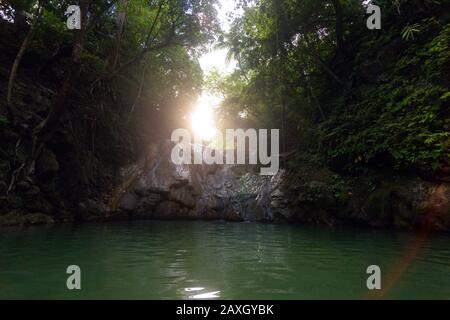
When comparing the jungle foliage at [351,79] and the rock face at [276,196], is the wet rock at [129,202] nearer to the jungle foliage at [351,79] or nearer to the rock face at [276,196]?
the rock face at [276,196]

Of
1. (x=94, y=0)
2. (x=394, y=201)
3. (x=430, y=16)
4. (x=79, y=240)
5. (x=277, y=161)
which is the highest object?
(x=94, y=0)

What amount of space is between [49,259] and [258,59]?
47.7 feet

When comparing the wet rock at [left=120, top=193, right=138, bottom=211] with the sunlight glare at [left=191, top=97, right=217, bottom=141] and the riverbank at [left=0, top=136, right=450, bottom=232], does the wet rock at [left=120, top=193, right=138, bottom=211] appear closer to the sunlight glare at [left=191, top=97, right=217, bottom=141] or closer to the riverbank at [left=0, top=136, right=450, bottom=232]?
the riverbank at [left=0, top=136, right=450, bottom=232]

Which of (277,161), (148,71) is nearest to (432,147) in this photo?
(277,161)

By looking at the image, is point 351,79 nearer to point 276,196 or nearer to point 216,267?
point 276,196

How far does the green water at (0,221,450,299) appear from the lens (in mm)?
3654

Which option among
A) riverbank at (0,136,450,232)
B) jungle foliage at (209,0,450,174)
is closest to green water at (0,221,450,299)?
riverbank at (0,136,450,232)

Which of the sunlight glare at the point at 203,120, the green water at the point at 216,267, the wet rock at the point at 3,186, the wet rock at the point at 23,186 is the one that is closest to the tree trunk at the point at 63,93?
the wet rock at the point at 23,186

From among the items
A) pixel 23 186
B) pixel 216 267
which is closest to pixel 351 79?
pixel 216 267

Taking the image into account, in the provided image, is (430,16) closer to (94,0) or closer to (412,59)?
(412,59)

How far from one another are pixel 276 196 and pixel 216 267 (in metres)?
9.53
